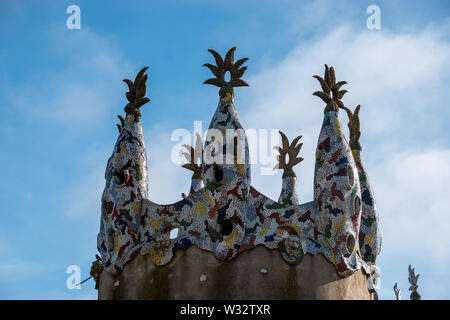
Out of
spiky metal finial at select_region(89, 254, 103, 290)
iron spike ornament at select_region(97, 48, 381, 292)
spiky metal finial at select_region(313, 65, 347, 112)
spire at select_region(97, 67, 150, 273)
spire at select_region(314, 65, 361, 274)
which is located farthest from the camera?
spiky metal finial at select_region(89, 254, 103, 290)

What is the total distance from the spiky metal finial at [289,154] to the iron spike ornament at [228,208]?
2.30 meters

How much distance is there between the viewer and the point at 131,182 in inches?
595

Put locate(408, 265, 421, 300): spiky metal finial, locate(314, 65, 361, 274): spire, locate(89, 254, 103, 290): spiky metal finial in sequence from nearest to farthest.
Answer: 1. locate(314, 65, 361, 274): spire
2. locate(89, 254, 103, 290): spiky metal finial
3. locate(408, 265, 421, 300): spiky metal finial

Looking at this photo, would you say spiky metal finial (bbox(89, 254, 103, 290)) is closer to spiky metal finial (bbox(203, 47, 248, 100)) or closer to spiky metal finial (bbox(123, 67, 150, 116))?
spiky metal finial (bbox(123, 67, 150, 116))

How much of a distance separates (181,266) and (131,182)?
2.36m

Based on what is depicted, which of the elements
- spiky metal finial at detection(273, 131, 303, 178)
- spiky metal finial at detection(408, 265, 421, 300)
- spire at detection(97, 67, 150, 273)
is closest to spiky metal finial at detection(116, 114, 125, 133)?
spire at detection(97, 67, 150, 273)

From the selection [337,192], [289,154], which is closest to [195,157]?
[289,154]

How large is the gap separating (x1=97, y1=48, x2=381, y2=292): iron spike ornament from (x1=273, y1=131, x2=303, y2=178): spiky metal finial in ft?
7.56

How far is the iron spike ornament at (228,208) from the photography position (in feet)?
46.5

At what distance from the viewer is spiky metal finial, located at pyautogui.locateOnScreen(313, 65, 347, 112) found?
15734 mm

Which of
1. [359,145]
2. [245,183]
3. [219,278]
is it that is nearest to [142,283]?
[219,278]

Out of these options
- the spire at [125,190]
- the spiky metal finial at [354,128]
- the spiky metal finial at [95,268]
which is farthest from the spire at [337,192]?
the spiky metal finial at [95,268]

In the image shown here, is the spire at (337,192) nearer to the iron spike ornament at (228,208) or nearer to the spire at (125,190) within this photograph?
the iron spike ornament at (228,208)
